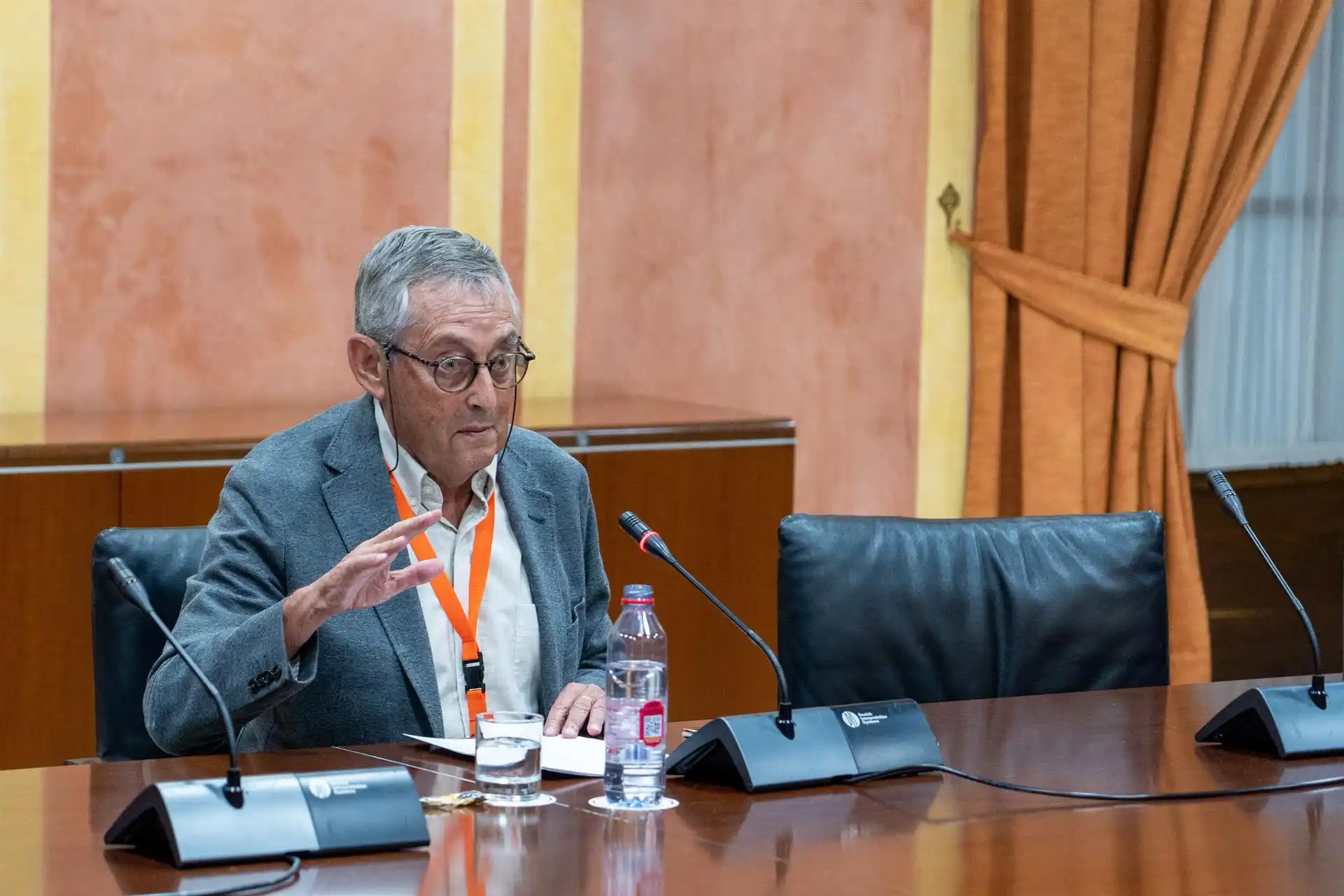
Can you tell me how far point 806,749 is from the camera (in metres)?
2.37

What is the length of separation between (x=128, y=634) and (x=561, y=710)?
72 centimetres

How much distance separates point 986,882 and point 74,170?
3151 millimetres

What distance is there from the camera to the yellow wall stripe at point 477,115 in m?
4.83

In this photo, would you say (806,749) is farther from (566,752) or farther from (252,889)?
(252,889)

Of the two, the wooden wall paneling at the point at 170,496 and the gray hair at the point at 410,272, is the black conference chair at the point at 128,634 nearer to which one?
the gray hair at the point at 410,272

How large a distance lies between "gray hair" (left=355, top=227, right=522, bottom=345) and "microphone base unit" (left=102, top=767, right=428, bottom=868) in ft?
2.87

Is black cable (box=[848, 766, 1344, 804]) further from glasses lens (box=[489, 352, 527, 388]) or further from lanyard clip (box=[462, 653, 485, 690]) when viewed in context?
glasses lens (box=[489, 352, 527, 388])

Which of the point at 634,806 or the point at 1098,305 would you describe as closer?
the point at 634,806

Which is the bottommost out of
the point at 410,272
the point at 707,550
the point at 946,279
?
the point at 707,550

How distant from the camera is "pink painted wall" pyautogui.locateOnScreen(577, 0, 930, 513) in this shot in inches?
203

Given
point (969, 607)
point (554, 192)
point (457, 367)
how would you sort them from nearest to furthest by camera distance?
point (457, 367), point (969, 607), point (554, 192)

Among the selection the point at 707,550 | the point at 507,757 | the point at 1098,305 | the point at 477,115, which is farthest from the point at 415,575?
the point at 1098,305

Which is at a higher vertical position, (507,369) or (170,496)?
(507,369)

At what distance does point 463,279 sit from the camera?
2.74 metres
